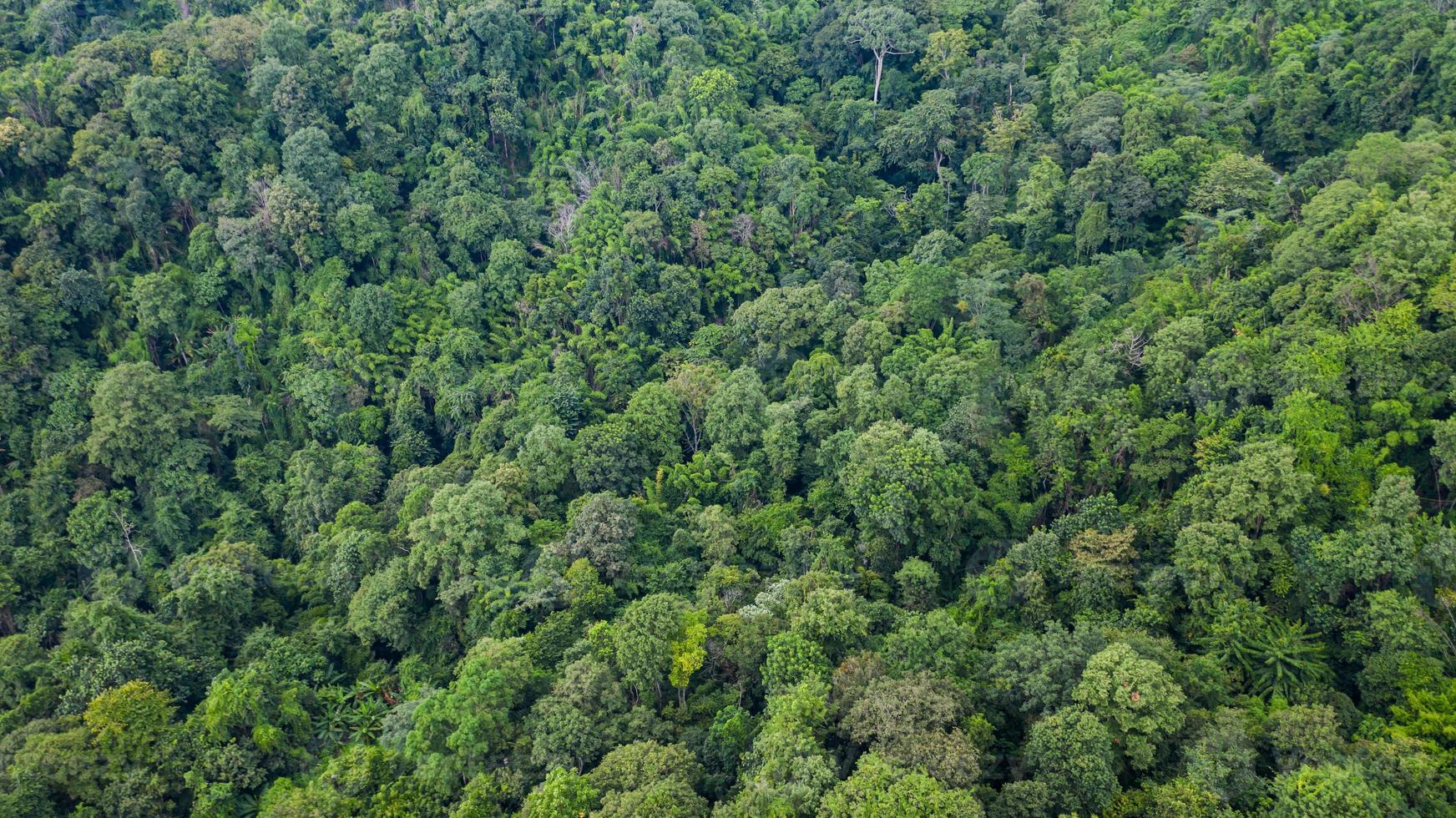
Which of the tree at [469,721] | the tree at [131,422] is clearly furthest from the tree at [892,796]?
the tree at [131,422]

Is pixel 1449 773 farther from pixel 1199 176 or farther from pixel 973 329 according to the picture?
pixel 1199 176

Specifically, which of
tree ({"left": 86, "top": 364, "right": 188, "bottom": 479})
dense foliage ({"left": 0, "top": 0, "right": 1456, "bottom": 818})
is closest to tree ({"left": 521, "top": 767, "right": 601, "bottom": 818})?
dense foliage ({"left": 0, "top": 0, "right": 1456, "bottom": 818})

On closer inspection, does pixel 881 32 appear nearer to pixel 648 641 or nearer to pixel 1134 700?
pixel 648 641

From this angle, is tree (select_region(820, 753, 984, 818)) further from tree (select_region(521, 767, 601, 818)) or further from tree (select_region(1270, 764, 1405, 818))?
tree (select_region(1270, 764, 1405, 818))

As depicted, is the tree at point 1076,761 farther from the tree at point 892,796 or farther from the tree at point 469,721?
the tree at point 469,721

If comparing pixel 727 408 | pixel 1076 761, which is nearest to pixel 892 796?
pixel 1076 761

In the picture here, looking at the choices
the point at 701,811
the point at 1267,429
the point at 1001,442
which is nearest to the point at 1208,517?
the point at 1267,429
